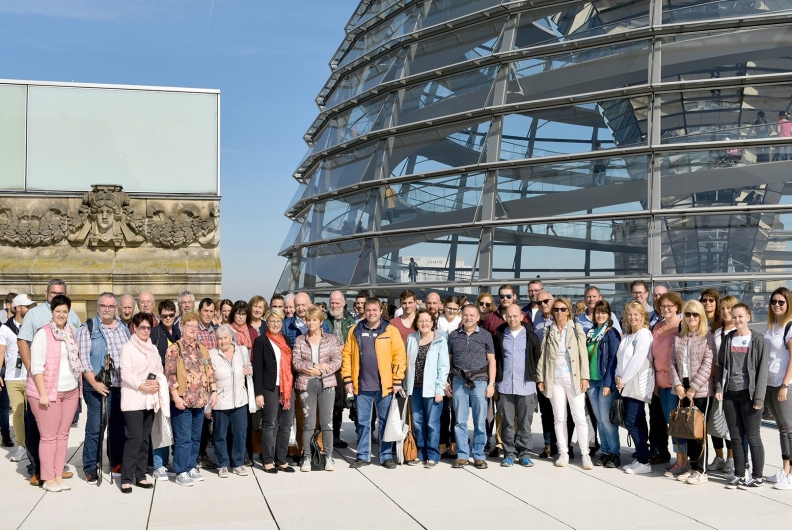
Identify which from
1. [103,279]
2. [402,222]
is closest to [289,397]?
[402,222]

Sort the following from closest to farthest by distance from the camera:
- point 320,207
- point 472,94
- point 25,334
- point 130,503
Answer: point 130,503 < point 25,334 < point 472,94 < point 320,207

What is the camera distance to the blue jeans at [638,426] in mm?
7917

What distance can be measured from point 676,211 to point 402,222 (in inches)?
192

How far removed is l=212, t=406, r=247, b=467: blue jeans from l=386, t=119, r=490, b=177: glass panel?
24.6 ft

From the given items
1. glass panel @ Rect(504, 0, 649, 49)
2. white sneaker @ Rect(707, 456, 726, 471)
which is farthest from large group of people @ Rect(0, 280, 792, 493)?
glass panel @ Rect(504, 0, 649, 49)

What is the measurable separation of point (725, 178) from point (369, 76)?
7.95m

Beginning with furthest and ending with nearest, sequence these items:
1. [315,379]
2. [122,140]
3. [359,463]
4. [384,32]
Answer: [384,32] → [122,140] → [359,463] → [315,379]

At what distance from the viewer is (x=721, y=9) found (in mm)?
12812

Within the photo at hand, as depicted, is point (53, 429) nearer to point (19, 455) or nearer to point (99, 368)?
point (99, 368)

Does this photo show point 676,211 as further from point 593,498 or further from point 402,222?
point 593,498

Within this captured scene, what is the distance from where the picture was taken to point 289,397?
8.05m

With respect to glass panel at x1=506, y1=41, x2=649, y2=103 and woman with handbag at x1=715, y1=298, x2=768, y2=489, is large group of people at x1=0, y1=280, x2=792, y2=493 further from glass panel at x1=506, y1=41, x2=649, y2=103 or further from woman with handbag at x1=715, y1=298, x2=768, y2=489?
glass panel at x1=506, y1=41, x2=649, y2=103

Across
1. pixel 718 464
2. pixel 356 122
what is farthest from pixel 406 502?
pixel 356 122

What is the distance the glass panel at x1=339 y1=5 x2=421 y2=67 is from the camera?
52.9 ft
